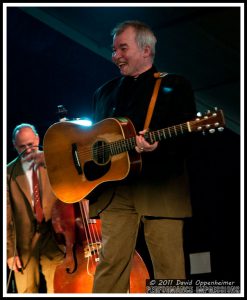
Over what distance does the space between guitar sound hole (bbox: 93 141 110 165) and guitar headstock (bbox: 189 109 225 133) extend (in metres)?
0.54

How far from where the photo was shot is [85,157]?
133 inches

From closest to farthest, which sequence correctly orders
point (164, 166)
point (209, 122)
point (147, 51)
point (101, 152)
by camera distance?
point (209, 122) < point (164, 166) < point (101, 152) < point (147, 51)

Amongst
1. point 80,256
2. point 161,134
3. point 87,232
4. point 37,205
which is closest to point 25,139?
point 37,205

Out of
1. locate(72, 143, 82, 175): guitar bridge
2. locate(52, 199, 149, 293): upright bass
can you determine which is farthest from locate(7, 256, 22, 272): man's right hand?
locate(72, 143, 82, 175): guitar bridge

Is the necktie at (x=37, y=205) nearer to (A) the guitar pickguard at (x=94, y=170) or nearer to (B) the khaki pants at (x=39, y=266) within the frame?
(B) the khaki pants at (x=39, y=266)

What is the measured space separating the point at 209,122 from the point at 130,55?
0.69 meters

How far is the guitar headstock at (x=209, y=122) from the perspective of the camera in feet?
9.75

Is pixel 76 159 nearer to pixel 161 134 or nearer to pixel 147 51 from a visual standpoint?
pixel 161 134

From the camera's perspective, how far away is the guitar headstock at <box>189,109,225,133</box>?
2973mm

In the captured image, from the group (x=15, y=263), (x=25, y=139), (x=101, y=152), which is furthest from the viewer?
(x=25, y=139)

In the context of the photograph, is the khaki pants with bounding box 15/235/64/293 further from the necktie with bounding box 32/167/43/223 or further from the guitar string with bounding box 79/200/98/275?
the guitar string with bounding box 79/200/98/275

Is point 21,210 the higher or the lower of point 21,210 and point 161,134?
the lower

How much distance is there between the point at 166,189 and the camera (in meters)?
3.15

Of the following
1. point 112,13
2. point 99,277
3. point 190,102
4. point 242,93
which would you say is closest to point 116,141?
point 190,102
